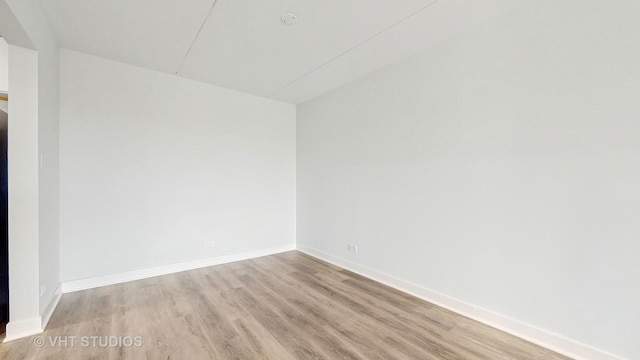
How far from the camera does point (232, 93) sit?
404 cm

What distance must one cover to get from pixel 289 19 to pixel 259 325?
280 cm

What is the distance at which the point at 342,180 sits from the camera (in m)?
3.86

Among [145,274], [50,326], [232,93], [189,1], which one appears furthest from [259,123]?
[50,326]

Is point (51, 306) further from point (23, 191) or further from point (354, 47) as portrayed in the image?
point (354, 47)

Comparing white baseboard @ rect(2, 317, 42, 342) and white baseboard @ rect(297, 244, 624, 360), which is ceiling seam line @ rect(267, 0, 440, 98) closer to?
white baseboard @ rect(297, 244, 624, 360)

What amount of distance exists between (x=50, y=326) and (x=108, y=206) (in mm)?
1319

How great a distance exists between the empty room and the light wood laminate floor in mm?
23

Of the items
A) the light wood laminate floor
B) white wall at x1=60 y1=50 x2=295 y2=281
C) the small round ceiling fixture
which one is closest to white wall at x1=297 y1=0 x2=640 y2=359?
the light wood laminate floor

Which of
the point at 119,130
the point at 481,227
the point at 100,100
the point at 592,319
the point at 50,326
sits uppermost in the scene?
the point at 100,100

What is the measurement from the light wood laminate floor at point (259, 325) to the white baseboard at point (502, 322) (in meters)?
0.08

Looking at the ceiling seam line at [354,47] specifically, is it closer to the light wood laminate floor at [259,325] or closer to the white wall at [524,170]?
the white wall at [524,170]

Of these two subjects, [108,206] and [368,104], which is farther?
[368,104]

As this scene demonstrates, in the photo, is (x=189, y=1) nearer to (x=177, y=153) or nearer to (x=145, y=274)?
(x=177, y=153)

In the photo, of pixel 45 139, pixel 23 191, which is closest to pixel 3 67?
pixel 45 139
